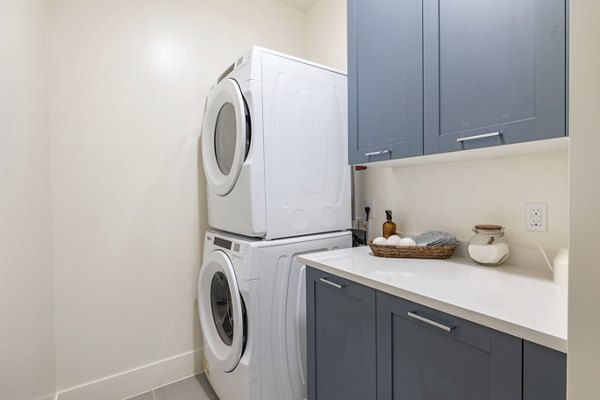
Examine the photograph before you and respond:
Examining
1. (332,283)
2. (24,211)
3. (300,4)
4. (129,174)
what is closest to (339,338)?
(332,283)

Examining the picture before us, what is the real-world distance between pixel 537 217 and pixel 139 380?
2.35m

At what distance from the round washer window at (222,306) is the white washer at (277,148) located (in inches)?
13.2

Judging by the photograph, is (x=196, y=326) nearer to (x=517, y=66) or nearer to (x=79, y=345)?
(x=79, y=345)

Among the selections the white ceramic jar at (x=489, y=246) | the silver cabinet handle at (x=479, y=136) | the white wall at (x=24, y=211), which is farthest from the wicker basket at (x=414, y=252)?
the white wall at (x=24, y=211)

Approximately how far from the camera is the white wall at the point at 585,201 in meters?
0.50

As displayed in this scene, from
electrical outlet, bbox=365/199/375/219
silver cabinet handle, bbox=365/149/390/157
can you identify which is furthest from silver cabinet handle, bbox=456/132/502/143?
electrical outlet, bbox=365/199/375/219

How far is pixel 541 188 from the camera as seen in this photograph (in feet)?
4.07

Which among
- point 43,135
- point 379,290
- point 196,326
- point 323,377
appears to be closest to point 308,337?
point 323,377

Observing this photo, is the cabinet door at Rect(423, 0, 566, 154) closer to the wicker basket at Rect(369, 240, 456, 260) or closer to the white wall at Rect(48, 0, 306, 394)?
the wicker basket at Rect(369, 240, 456, 260)

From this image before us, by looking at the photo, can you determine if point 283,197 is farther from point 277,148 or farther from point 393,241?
point 393,241

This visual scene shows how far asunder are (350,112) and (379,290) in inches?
37.5

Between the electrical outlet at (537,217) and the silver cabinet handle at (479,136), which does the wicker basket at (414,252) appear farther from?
the silver cabinet handle at (479,136)

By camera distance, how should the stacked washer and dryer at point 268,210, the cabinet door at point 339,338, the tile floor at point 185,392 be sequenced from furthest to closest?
the tile floor at point 185,392 → the stacked washer and dryer at point 268,210 → the cabinet door at point 339,338

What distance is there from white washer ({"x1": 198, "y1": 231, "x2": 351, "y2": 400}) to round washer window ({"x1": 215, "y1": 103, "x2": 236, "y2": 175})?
0.44 meters
